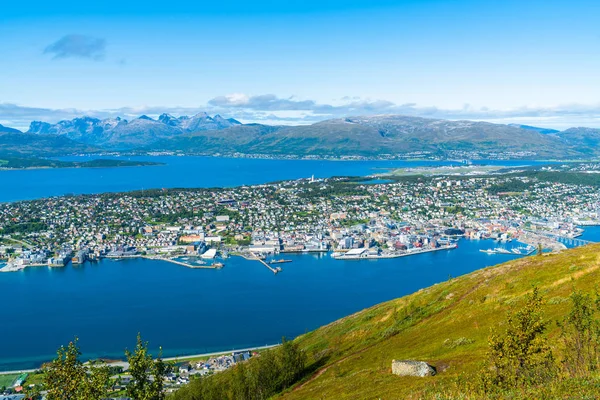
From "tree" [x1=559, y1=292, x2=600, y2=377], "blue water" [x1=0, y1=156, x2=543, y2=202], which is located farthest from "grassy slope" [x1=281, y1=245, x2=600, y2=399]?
"blue water" [x1=0, y1=156, x2=543, y2=202]

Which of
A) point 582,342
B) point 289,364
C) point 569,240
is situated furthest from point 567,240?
point 582,342

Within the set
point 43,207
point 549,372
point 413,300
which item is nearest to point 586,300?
point 549,372

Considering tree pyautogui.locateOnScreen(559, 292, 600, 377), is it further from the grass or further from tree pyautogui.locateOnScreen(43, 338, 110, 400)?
the grass

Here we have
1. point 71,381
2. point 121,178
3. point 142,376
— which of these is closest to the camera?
point 71,381

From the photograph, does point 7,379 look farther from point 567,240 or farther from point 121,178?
point 121,178

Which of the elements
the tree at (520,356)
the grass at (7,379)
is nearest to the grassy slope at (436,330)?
the tree at (520,356)

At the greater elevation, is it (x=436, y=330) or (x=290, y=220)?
(x=436, y=330)

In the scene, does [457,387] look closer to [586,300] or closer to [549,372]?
[549,372]
